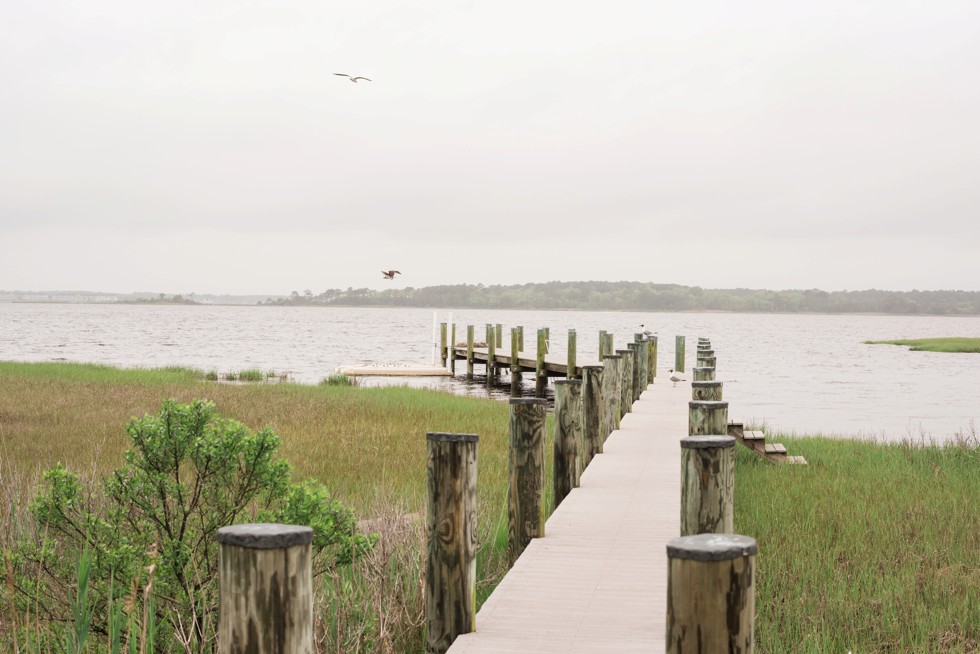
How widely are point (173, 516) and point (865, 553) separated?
5.62 meters

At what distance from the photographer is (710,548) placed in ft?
8.19

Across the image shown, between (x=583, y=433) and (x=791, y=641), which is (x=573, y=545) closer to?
(x=791, y=641)

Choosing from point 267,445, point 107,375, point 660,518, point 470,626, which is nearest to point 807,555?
point 660,518

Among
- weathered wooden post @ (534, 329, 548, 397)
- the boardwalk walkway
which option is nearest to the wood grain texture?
the boardwalk walkway

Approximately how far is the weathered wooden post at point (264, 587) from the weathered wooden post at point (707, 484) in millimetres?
2111

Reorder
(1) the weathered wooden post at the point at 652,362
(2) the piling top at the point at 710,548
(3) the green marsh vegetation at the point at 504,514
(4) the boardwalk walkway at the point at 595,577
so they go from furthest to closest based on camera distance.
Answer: (1) the weathered wooden post at the point at 652,362 < (3) the green marsh vegetation at the point at 504,514 < (4) the boardwalk walkway at the point at 595,577 < (2) the piling top at the point at 710,548

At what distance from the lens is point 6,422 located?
1655 centimetres

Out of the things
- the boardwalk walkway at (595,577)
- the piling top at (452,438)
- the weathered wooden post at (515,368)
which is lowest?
the weathered wooden post at (515,368)

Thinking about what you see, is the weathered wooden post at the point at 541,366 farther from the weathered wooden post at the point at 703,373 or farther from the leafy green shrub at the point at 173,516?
the leafy green shrub at the point at 173,516

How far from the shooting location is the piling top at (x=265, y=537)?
2.65 meters

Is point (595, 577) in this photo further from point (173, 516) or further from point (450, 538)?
point (173, 516)

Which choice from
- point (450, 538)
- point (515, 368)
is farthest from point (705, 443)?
point (515, 368)

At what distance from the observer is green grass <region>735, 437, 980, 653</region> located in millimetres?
6195

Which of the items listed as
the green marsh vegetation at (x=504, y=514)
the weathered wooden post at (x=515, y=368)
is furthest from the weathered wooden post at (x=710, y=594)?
the weathered wooden post at (x=515, y=368)
